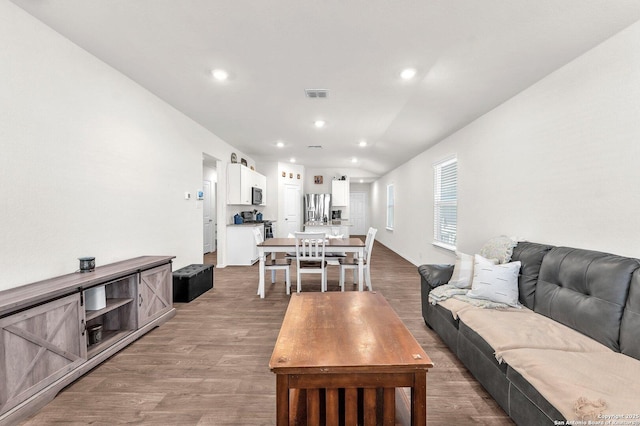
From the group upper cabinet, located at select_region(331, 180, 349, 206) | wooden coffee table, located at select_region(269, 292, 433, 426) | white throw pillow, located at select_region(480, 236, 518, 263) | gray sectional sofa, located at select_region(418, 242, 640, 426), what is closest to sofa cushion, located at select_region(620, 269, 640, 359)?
gray sectional sofa, located at select_region(418, 242, 640, 426)

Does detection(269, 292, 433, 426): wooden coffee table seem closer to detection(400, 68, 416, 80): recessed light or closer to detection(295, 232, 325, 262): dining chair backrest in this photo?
detection(295, 232, 325, 262): dining chair backrest

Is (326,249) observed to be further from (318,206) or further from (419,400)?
(318,206)

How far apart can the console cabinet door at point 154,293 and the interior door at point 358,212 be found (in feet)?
30.9

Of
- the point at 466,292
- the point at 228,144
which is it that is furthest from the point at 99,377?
the point at 228,144

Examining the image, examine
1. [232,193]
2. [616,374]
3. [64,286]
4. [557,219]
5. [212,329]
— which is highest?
[232,193]

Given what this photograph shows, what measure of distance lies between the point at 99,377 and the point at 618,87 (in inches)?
169

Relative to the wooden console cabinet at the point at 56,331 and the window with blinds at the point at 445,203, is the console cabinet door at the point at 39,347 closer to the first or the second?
the wooden console cabinet at the point at 56,331

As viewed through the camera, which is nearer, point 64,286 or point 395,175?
point 64,286

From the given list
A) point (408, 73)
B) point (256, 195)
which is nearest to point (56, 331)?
point (408, 73)

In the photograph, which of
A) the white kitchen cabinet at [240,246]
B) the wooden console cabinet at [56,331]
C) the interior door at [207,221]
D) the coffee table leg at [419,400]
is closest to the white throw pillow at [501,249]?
the coffee table leg at [419,400]

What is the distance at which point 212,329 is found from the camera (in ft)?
9.25

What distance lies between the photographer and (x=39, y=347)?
168 centimetres

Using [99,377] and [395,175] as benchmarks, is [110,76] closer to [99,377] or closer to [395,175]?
[99,377]

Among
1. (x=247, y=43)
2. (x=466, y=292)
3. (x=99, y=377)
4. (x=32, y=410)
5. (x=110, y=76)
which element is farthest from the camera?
(x=110, y=76)
